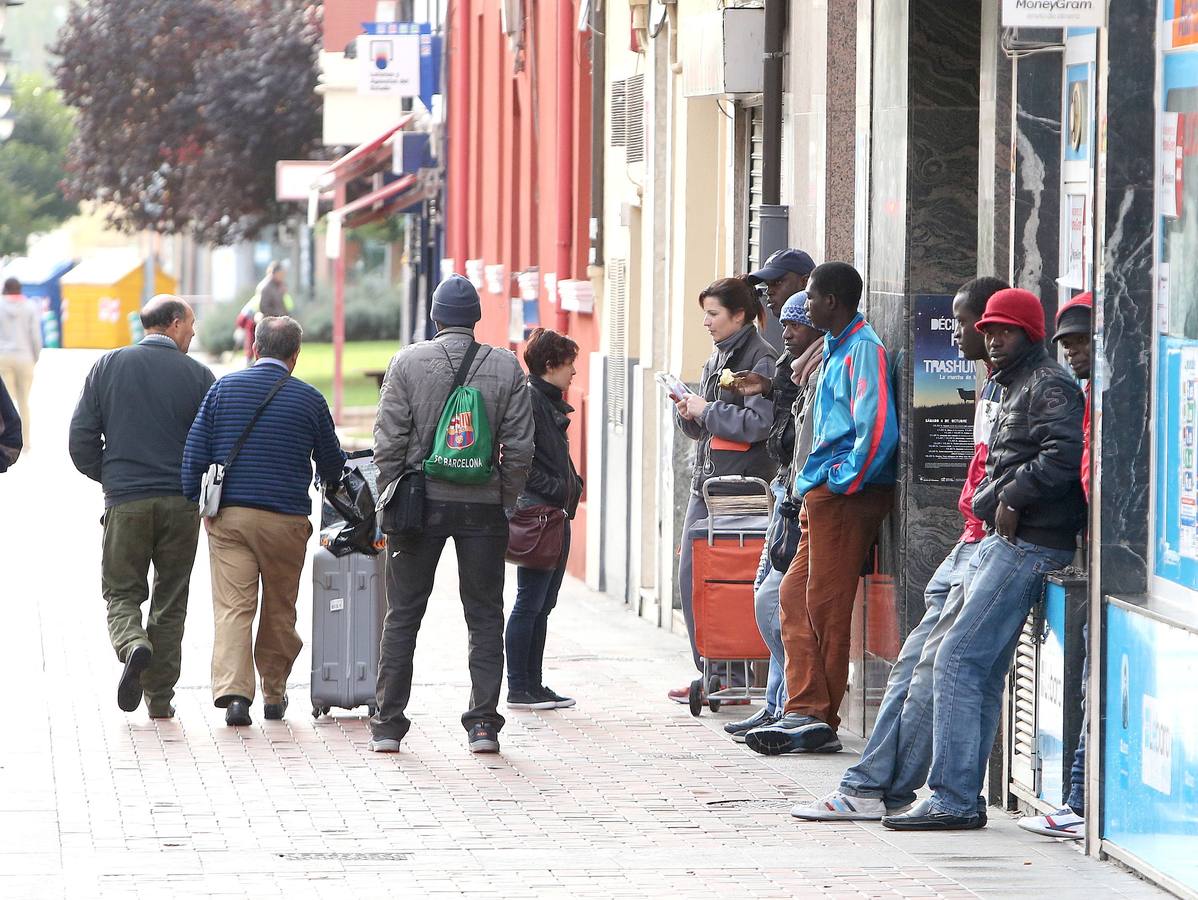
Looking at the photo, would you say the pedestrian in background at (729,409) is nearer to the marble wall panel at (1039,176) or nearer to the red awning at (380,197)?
the marble wall panel at (1039,176)

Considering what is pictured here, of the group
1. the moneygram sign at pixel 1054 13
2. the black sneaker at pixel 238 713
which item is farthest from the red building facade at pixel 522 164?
the moneygram sign at pixel 1054 13

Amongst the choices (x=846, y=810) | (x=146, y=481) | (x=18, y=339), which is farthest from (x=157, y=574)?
(x=18, y=339)

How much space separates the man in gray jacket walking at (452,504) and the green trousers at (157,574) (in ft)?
3.79

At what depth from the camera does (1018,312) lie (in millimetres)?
7707

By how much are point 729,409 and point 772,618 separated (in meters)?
0.99

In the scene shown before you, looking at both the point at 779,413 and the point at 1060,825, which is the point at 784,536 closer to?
the point at 779,413

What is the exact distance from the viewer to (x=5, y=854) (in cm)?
766

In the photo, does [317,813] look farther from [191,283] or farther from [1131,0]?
[191,283]

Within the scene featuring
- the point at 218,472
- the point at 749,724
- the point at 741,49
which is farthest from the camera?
the point at 741,49

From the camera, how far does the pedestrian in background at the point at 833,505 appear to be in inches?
366

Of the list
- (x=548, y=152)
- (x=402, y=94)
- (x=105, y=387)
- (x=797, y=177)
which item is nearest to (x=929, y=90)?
(x=797, y=177)

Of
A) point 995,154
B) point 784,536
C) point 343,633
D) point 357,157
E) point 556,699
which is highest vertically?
point 357,157

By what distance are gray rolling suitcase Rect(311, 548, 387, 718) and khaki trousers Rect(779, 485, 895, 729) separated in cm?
192

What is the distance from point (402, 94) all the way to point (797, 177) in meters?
17.0
